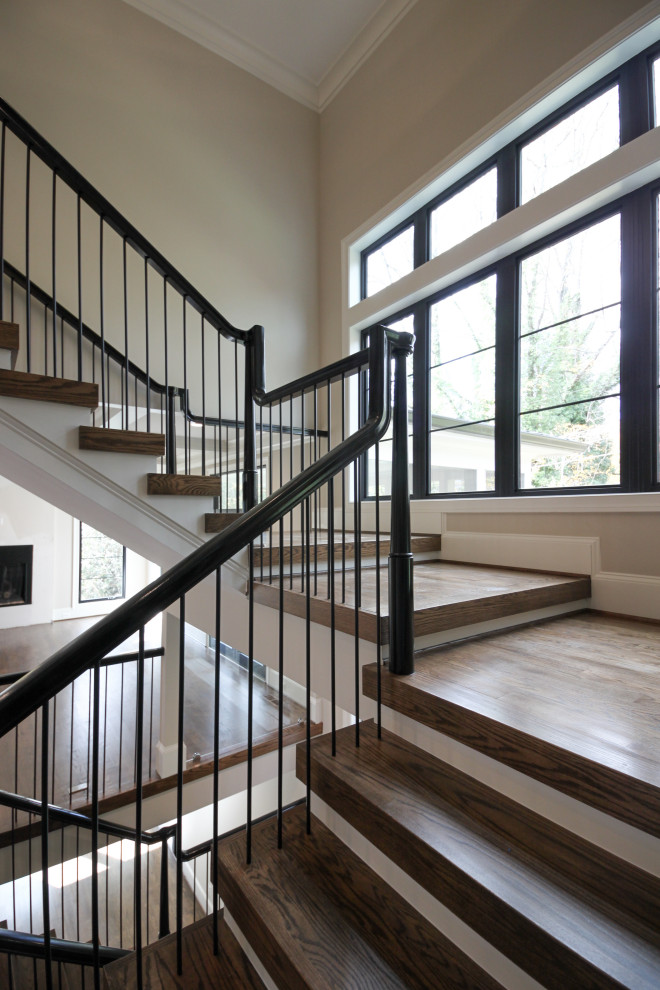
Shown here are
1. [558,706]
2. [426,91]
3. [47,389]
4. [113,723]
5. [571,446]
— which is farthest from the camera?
[113,723]

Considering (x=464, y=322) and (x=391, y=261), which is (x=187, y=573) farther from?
(x=391, y=261)

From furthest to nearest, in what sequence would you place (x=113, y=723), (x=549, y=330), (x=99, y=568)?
(x=99, y=568), (x=113, y=723), (x=549, y=330)

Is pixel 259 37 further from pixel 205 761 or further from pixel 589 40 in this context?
pixel 205 761

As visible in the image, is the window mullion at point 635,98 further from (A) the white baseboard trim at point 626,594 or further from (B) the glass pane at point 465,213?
(A) the white baseboard trim at point 626,594

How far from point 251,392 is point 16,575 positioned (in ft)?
24.5

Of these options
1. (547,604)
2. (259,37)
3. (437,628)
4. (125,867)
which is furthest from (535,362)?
(125,867)

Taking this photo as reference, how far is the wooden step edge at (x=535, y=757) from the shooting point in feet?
3.09

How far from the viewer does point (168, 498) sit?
238 cm

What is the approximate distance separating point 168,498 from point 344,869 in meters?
1.73

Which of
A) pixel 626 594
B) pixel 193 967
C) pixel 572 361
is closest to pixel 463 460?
pixel 572 361

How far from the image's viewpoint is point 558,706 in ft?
4.17

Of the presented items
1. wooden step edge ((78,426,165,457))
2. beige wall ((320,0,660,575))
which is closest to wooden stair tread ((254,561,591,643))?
beige wall ((320,0,660,575))

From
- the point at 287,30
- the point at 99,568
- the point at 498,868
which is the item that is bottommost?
the point at 99,568

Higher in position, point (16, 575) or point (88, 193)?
point (88, 193)
